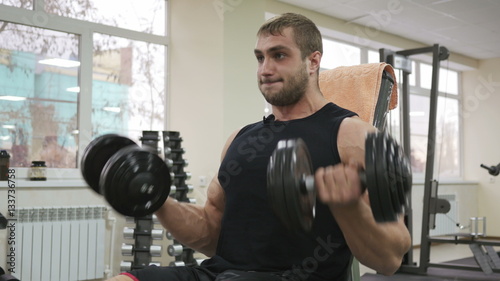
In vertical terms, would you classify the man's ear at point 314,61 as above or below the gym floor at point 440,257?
above

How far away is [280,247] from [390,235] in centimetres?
29

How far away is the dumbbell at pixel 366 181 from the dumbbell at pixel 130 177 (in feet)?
1.34

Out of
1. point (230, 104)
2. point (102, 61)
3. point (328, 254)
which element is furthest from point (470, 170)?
point (328, 254)

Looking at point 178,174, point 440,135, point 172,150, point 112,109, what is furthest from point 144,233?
point 440,135

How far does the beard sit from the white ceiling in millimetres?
4112

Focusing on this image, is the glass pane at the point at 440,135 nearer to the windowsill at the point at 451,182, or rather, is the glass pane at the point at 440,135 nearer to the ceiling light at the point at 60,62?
the windowsill at the point at 451,182

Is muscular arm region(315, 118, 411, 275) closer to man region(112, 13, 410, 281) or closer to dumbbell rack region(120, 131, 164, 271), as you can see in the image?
man region(112, 13, 410, 281)

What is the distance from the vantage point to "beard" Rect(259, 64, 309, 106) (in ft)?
4.99

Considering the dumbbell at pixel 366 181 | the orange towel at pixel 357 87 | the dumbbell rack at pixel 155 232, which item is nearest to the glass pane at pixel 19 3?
the dumbbell rack at pixel 155 232

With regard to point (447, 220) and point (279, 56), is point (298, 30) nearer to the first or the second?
point (279, 56)

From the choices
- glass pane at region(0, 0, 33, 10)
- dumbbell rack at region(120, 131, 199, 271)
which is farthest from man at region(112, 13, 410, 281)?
glass pane at region(0, 0, 33, 10)

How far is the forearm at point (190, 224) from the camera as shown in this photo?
1.52m

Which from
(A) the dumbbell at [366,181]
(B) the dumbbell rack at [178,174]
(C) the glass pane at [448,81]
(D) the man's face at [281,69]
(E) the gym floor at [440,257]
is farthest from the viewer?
(C) the glass pane at [448,81]

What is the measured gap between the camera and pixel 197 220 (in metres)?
1.60
